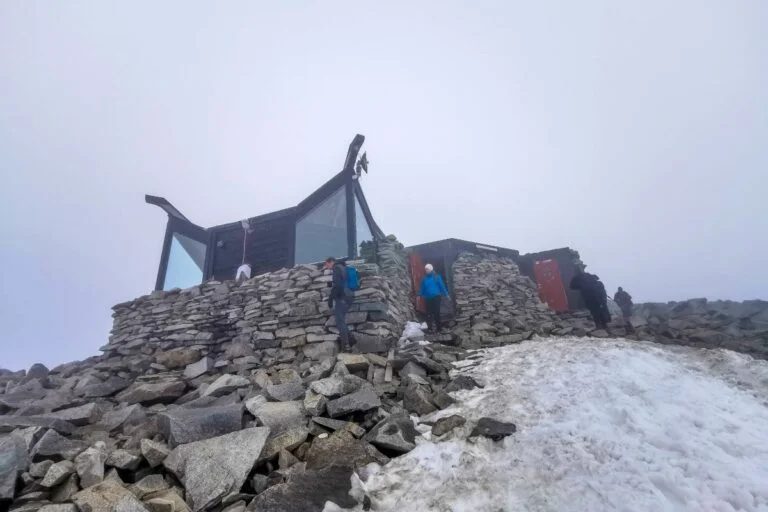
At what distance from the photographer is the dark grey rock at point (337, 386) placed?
4.62m

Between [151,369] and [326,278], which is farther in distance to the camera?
[326,278]

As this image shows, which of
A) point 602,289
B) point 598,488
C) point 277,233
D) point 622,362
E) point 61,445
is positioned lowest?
point 598,488

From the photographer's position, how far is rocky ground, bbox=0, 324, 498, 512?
3.00 m

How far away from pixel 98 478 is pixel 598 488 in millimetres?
4557

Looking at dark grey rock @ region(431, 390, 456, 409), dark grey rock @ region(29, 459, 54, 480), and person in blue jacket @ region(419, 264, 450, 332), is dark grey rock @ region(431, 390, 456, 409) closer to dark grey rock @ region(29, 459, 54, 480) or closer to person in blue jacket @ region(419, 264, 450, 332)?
dark grey rock @ region(29, 459, 54, 480)

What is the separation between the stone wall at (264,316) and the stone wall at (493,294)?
4.28 m

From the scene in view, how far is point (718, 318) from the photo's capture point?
34.9 ft

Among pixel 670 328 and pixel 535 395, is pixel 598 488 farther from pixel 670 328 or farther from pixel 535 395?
pixel 670 328

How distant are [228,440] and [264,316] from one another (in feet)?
18.0

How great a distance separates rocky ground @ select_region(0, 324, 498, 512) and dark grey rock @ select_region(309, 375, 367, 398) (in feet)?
0.05

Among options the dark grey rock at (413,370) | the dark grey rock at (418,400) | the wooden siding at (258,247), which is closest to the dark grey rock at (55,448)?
the dark grey rock at (418,400)

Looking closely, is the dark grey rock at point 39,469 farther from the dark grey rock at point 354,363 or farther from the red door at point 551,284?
the red door at point 551,284

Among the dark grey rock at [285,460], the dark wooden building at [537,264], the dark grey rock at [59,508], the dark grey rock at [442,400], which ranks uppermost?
the dark wooden building at [537,264]

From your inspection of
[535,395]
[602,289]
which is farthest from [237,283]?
[602,289]
